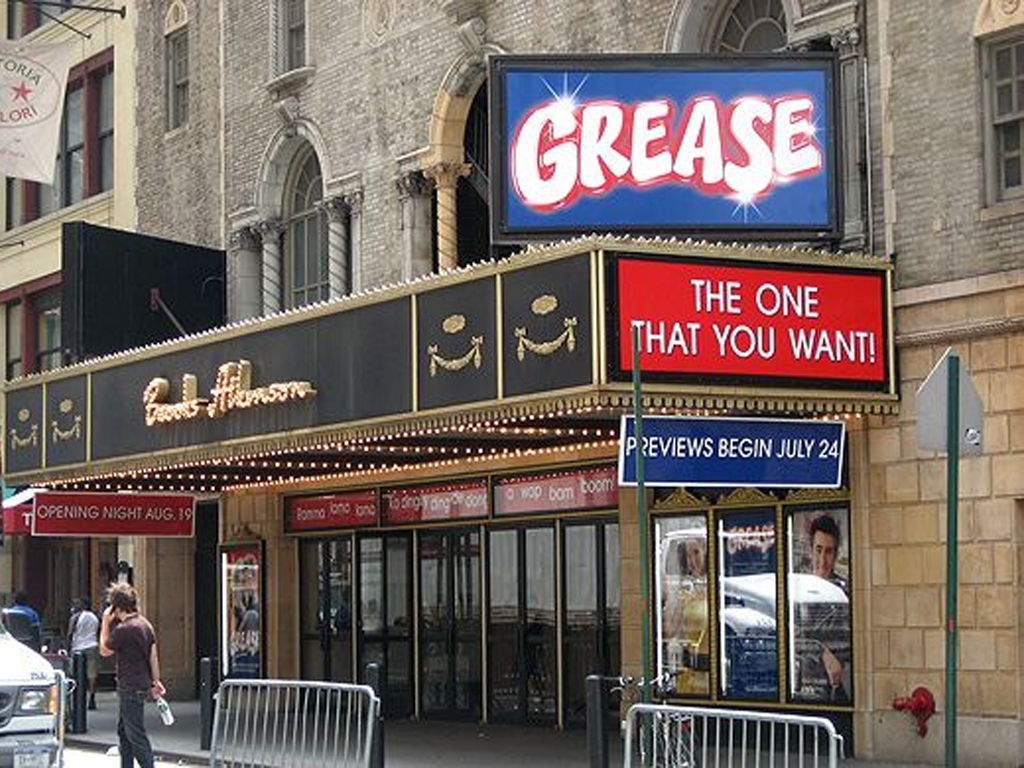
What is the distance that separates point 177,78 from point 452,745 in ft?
47.7

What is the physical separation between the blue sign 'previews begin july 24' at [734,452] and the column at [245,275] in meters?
13.8

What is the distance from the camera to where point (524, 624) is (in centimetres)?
2516

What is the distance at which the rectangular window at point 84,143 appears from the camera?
36.1 meters

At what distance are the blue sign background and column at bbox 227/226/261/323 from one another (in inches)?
454

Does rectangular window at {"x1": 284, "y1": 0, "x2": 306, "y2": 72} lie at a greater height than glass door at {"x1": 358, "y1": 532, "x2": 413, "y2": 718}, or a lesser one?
greater

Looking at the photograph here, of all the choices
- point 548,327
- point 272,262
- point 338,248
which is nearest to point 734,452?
point 548,327

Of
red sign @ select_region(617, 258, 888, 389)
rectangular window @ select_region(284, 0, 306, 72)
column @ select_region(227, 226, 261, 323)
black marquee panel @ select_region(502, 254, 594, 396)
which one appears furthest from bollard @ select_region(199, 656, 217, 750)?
rectangular window @ select_region(284, 0, 306, 72)

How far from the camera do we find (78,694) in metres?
25.8

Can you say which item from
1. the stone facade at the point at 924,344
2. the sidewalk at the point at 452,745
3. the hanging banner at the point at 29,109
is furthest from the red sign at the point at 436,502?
the hanging banner at the point at 29,109

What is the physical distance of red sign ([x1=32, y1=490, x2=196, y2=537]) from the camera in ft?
92.3

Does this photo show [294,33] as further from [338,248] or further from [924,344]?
[924,344]

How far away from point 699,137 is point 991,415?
395 centimetres

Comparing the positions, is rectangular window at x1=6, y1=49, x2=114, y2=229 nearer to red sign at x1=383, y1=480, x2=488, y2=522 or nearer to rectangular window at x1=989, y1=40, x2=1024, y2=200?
red sign at x1=383, y1=480, x2=488, y2=522

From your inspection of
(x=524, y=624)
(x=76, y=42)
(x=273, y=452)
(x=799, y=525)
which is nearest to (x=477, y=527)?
(x=524, y=624)
